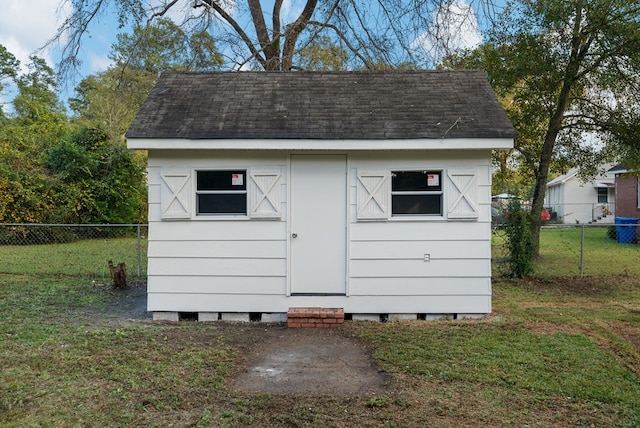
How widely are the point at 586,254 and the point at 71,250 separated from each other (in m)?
15.1

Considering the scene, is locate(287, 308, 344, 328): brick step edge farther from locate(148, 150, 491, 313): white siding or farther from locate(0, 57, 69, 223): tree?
locate(0, 57, 69, 223): tree

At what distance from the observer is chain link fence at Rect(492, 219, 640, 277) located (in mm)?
9898

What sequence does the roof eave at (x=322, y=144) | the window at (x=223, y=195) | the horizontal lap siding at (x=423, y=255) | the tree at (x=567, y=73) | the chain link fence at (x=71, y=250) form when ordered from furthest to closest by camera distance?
the chain link fence at (x=71, y=250), the tree at (x=567, y=73), the window at (x=223, y=195), the horizontal lap siding at (x=423, y=255), the roof eave at (x=322, y=144)

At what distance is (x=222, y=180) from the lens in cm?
648

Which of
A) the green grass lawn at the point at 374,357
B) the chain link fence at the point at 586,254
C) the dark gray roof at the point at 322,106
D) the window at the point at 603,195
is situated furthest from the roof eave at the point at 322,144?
the window at the point at 603,195

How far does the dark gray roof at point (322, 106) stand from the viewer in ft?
20.4

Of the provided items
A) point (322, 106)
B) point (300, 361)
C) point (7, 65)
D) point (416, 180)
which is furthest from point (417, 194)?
point (7, 65)

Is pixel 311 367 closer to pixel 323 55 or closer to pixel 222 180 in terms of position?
pixel 222 180

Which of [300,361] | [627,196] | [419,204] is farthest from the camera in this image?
[627,196]

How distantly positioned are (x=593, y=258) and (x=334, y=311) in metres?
9.78

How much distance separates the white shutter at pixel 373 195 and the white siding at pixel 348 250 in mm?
20

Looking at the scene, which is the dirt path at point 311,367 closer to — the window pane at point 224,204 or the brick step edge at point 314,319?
the brick step edge at point 314,319

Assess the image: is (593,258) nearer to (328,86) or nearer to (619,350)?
(619,350)

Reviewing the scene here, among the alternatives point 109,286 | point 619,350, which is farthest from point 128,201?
point 619,350
